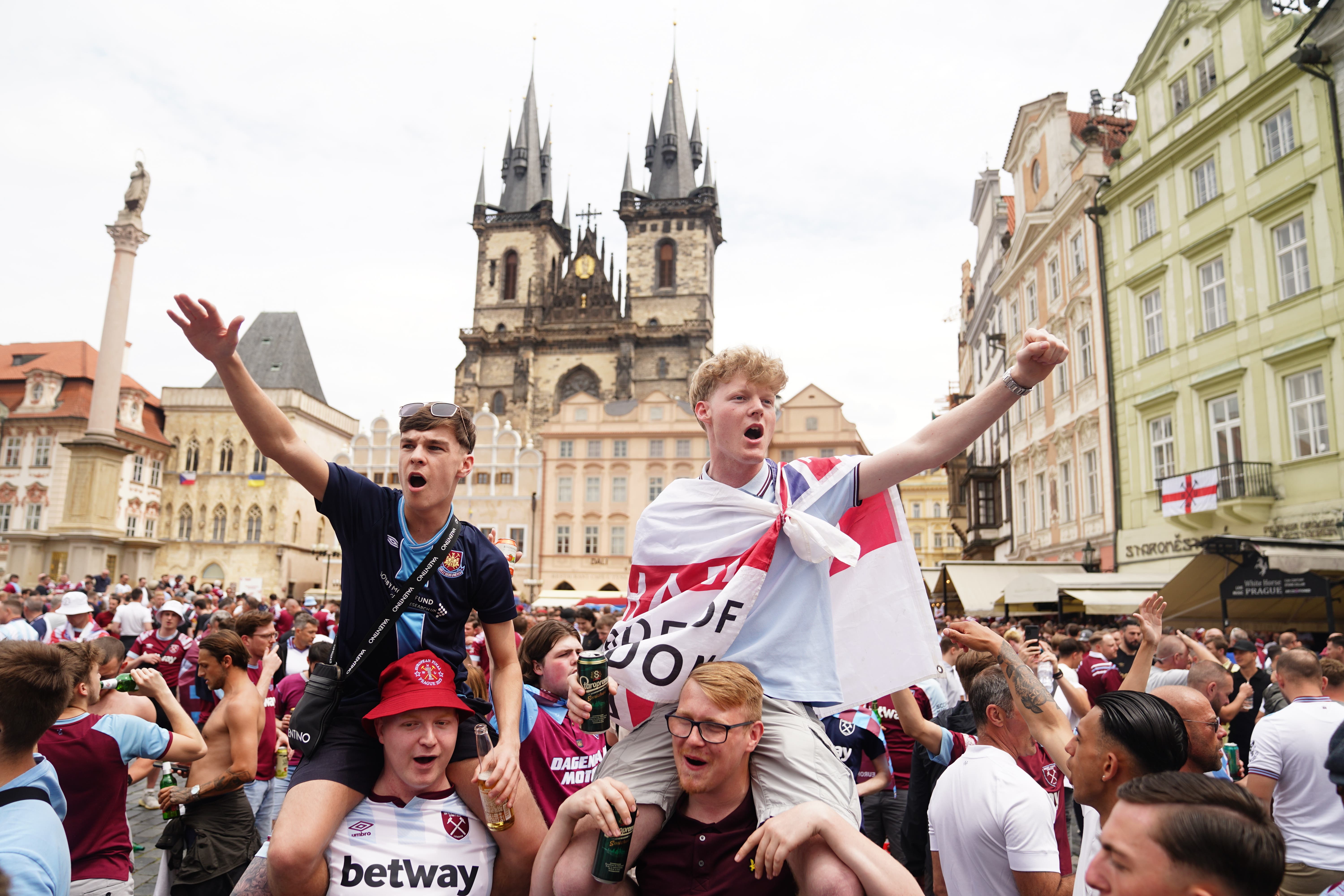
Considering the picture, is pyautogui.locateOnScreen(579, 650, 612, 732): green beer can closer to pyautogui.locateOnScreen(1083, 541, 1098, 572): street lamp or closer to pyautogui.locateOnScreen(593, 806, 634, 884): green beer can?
pyautogui.locateOnScreen(593, 806, 634, 884): green beer can

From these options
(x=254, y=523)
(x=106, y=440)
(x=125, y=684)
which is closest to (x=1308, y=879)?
(x=125, y=684)

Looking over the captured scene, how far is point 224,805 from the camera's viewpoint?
4.67 meters

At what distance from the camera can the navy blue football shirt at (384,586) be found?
2984mm

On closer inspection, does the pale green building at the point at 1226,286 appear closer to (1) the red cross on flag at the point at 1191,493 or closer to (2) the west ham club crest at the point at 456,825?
(1) the red cross on flag at the point at 1191,493

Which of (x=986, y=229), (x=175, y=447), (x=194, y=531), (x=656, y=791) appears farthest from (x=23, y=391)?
(x=656, y=791)

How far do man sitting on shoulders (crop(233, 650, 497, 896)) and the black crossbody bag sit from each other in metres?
0.12

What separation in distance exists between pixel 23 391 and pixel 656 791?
61.1 m

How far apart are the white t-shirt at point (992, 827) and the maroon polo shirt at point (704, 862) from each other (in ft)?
3.52

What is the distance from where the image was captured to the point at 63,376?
5025cm

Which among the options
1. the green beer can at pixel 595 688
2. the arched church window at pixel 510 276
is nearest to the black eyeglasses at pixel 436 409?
the green beer can at pixel 595 688

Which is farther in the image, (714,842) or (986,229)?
(986,229)

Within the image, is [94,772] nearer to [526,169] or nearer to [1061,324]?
[1061,324]

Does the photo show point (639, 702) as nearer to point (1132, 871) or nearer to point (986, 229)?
point (1132, 871)

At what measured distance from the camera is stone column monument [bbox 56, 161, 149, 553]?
25.6 metres
